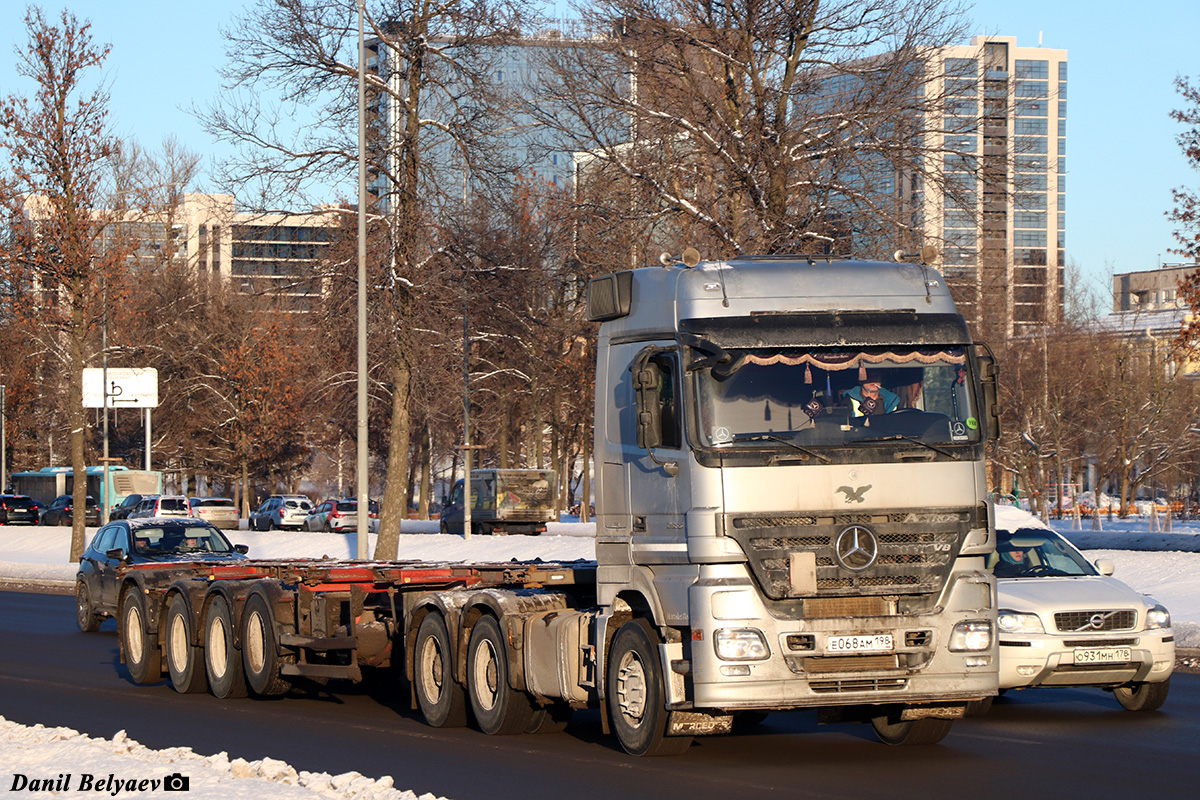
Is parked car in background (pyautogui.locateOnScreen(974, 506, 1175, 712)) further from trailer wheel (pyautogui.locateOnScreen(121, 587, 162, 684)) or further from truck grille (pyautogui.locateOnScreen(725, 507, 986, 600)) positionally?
trailer wheel (pyautogui.locateOnScreen(121, 587, 162, 684))

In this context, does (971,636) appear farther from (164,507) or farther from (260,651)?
(164,507)

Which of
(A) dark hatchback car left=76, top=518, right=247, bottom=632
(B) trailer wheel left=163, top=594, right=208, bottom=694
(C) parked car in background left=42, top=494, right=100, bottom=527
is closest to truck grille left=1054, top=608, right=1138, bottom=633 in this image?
(B) trailer wheel left=163, top=594, right=208, bottom=694

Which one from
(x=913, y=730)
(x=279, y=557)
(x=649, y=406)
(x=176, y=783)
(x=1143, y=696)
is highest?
(x=649, y=406)

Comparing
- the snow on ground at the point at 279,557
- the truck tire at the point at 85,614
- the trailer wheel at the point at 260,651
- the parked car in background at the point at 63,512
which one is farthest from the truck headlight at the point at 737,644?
the parked car in background at the point at 63,512

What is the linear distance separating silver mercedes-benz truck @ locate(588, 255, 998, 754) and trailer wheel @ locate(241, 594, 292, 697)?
4.90 m

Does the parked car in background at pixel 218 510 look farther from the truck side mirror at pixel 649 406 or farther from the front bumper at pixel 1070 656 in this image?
the truck side mirror at pixel 649 406

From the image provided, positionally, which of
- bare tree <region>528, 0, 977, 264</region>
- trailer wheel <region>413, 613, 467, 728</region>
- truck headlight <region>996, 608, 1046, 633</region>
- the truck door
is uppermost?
bare tree <region>528, 0, 977, 264</region>

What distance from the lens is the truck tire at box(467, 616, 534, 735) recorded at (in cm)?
1130

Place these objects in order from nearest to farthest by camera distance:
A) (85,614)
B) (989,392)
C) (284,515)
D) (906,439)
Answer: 1. (906,439)
2. (989,392)
3. (85,614)
4. (284,515)

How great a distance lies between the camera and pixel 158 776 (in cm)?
862

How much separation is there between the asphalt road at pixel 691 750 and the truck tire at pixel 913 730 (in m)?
0.12

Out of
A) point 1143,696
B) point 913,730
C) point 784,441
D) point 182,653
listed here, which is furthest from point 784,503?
point 182,653

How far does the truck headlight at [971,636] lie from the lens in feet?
31.5

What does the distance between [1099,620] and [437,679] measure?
552 centimetres
